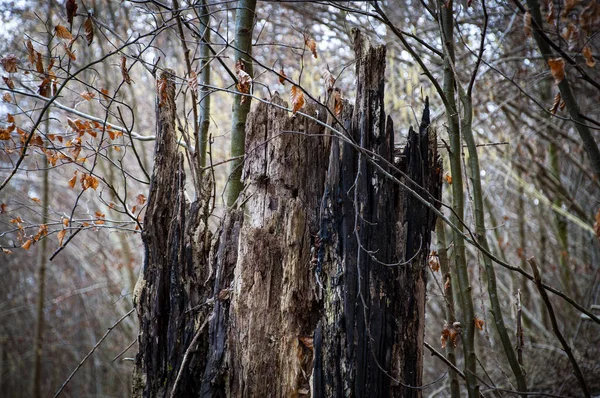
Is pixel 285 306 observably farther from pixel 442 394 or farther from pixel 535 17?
pixel 442 394

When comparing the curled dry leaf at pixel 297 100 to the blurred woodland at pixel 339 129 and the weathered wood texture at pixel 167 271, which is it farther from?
the weathered wood texture at pixel 167 271

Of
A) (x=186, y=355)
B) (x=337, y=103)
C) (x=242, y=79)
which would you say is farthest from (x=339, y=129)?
(x=186, y=355)

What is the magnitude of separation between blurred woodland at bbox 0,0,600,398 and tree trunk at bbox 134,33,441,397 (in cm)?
9

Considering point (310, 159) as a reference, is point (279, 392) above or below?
below

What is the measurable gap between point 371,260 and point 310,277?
1.16 feet

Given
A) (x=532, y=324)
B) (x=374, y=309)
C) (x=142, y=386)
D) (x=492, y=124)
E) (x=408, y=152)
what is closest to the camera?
(x=374, y=309)

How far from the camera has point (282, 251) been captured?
9.78 feet

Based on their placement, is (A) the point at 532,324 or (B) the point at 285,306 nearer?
(B) the point at 285,306

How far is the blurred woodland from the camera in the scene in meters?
3.21

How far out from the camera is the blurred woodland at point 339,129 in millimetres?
3215

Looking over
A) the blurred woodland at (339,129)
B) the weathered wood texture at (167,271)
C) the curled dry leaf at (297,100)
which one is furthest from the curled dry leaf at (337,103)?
the weathered wood texture at (167,271)

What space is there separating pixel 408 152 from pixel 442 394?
5.45 m

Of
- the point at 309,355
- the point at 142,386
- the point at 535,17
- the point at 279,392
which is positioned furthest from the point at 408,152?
the point at 142,386

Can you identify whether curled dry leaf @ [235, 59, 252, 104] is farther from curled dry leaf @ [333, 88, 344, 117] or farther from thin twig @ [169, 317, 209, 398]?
thin twig @ [169, 317, 209, 398]
